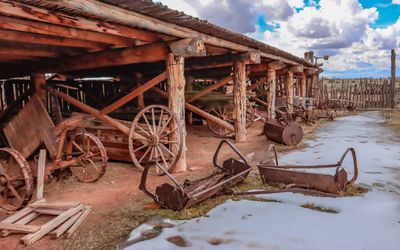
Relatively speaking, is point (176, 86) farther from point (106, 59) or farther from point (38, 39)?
point (38, 39)

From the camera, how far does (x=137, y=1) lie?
4.38 m

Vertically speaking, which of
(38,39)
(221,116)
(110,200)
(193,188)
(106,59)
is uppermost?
(38,39)

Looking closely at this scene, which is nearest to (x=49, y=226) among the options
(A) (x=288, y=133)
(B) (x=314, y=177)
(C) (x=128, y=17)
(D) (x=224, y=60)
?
(C) (x=128, y=17)

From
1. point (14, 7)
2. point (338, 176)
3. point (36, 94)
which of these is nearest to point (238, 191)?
point (338, 176)

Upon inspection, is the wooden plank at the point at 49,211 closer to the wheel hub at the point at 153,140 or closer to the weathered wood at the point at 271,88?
the wheel hub at the point at 153,140

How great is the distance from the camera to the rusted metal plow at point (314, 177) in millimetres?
4266

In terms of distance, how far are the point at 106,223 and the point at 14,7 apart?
9.41ft

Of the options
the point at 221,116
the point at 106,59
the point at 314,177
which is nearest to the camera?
the point at 314,177

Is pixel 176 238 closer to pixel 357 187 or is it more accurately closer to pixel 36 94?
pixel 357 187

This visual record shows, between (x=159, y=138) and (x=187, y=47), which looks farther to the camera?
(x=159, y=138)

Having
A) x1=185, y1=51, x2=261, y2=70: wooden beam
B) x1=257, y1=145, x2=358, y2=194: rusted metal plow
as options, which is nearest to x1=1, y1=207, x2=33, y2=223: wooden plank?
x1=257, y1=145, x2=358, y2=194: rusted metal plow

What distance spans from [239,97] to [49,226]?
22.4ft

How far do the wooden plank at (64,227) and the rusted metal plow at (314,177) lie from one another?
282cm

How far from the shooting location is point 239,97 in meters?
9.46
